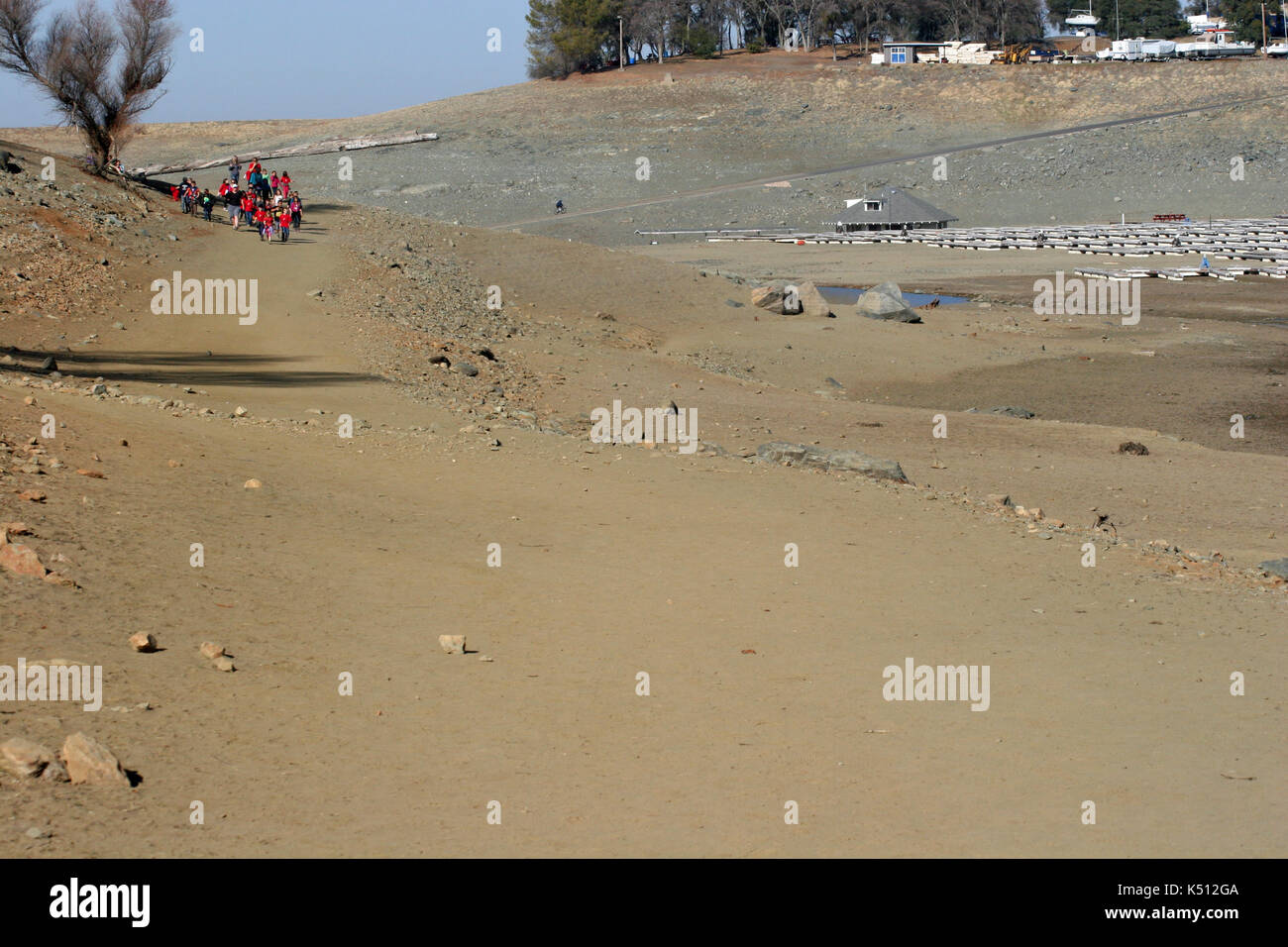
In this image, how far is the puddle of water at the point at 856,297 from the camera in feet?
129

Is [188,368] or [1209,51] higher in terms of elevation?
[1209,51]

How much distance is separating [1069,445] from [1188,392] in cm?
748

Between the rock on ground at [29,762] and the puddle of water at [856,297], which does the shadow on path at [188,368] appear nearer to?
the rock on ground at [29,762]

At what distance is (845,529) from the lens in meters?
12.6

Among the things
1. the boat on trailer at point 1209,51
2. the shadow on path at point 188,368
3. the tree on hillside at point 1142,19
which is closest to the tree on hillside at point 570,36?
the boat on trailer at point 1209,51

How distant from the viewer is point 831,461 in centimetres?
1525

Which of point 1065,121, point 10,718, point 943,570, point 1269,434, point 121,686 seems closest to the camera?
point 10,718

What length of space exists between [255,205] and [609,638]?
2769 centimetres

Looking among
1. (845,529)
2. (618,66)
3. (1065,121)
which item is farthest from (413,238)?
(618,66)

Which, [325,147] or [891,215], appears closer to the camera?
[891,215]

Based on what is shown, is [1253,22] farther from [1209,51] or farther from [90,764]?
[90,764]

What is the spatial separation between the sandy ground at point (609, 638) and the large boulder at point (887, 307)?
14.0 metres

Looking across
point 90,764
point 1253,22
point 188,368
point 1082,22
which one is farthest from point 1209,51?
point 90,764

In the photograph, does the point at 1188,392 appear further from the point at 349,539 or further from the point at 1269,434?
the point at 349,539
